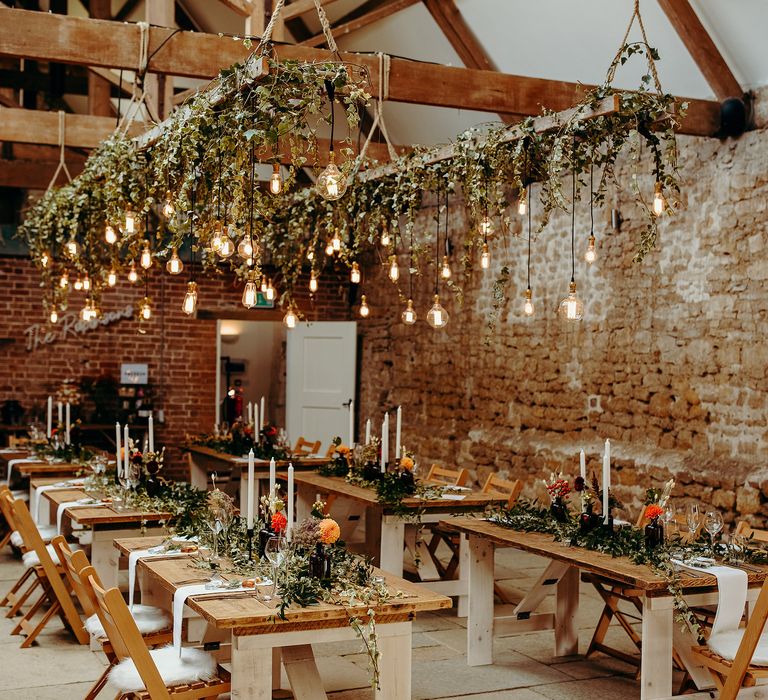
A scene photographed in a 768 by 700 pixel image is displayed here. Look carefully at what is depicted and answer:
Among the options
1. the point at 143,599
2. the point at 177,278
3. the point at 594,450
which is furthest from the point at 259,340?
the point at 143,599

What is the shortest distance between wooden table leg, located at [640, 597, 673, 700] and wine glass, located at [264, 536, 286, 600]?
65.8 inches

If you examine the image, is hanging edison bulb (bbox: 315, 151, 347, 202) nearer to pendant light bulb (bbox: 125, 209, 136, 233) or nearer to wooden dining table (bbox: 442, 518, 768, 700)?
wooden dining table (bbox: 442, 518, 768, 700)

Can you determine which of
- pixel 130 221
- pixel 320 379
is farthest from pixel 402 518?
pixel 320 379

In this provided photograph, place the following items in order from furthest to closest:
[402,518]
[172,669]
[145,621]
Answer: [402,518] < [145,621] < [172,669]

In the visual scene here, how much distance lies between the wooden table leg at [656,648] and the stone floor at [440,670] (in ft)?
2.27

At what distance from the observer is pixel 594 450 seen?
30.2 ft

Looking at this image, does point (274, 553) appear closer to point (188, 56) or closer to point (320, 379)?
point (188, 56)

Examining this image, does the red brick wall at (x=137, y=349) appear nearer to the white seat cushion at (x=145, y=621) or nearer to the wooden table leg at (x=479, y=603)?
the white seat cushion at (x=145, y=621)

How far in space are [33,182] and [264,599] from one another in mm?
9284

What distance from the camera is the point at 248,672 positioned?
3.69 m

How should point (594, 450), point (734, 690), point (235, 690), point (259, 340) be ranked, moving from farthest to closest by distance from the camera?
point (259, 340), point (594, 450), point (734, 690), point (235, 690)

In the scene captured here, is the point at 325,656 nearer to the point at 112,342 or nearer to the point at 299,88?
the point at 299,88

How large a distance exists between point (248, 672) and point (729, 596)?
2262 mm

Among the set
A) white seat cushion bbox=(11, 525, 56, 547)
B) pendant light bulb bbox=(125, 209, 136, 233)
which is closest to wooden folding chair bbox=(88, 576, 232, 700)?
white seat cushion bbox=(11, 525, 56, 547)
